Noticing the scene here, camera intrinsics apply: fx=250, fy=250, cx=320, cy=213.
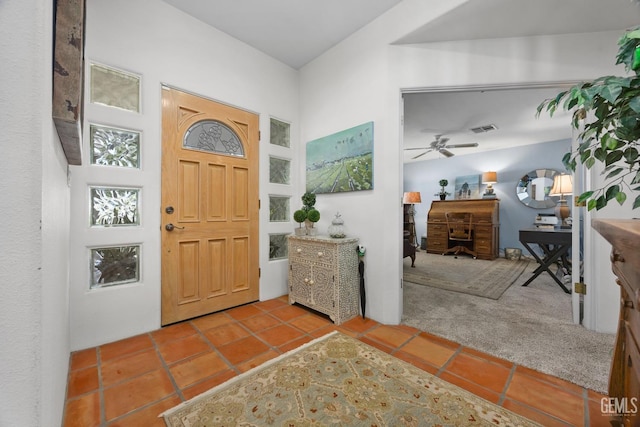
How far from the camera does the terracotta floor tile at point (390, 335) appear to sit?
76.5 inches

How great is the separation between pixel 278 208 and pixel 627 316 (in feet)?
8.88

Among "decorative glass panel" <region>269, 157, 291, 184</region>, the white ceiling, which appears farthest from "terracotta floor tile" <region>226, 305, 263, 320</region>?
the white ceiling

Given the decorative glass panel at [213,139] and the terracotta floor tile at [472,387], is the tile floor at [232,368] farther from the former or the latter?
the decorative glass panel at [213,139]

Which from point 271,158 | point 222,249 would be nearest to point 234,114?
point 271,158

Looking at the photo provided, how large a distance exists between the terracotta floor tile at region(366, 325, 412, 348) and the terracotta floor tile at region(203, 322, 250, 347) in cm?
105

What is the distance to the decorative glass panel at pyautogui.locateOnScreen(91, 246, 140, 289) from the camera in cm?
190

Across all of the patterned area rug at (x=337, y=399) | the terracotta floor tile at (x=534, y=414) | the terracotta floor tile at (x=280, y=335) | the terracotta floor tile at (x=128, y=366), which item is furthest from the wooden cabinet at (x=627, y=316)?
the terracotta floor tile at (x=128, y=366)

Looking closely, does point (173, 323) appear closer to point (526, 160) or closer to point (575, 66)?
point (575, 66)

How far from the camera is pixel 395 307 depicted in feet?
7.41

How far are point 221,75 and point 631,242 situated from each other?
2.98 metres

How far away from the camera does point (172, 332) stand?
6.85 ft

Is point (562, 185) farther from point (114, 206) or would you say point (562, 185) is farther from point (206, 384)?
point (114, 206)

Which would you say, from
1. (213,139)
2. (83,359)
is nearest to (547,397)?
(83,359)

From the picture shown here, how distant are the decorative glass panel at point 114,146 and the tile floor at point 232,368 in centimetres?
140
